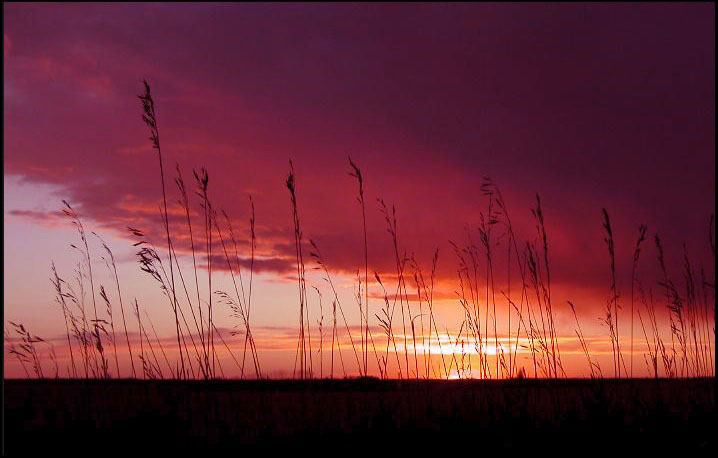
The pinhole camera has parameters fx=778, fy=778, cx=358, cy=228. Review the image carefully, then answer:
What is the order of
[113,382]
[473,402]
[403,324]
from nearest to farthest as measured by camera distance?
[473,402], [113,382], [403,324]

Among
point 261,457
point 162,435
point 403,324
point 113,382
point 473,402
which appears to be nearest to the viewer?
point 261,457

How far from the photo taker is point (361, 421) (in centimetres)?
384

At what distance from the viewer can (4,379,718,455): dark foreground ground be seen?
3.64m

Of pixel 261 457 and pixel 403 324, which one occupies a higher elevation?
pixel 403 324

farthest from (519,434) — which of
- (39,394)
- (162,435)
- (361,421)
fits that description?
(39,394)

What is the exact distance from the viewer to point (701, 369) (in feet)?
18.6

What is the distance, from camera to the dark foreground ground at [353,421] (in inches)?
143

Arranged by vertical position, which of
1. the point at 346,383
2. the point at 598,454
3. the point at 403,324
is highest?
the point at 403,324

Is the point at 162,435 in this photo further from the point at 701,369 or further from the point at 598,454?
the point at 701,369

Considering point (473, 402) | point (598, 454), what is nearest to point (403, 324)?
point (473, 402)

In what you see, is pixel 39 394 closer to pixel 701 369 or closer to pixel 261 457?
pixel 261 457

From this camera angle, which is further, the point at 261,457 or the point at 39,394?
the point at 39,394

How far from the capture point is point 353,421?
3.83m

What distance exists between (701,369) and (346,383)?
102 inches
